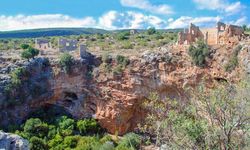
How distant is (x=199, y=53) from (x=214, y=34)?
3001 mm

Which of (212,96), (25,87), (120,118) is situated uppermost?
(212,96)

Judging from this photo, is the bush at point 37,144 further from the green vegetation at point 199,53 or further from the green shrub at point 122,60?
the green vegetation at point 199,53

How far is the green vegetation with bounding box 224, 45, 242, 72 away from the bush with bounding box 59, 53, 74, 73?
1144cm

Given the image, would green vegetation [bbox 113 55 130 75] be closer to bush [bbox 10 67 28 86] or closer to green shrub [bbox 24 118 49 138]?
green shrub [bbox 24 118 49 138]

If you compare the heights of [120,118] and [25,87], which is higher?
[25,87]

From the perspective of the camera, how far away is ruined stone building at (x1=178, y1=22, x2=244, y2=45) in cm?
3173

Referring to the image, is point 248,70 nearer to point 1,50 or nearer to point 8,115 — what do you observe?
point 8,115

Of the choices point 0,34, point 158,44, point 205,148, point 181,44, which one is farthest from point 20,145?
→ point 0,34

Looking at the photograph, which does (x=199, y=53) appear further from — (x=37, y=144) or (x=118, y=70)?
(x=37, y=144)

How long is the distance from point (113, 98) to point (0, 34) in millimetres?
51627

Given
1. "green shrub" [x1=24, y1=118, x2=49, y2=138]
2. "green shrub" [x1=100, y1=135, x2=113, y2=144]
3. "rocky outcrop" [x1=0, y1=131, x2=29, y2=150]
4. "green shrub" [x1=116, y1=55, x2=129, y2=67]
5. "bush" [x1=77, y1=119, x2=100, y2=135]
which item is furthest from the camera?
"green shrub" [x1=116, y1=55, x2=129, y2=67]

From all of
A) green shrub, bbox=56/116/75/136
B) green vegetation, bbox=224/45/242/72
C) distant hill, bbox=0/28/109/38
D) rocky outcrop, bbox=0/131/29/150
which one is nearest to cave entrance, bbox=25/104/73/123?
green shrub, bbox=56/116/75/136

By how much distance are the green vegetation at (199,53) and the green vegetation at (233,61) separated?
179 centimetres

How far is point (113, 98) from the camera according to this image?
3272 cm
